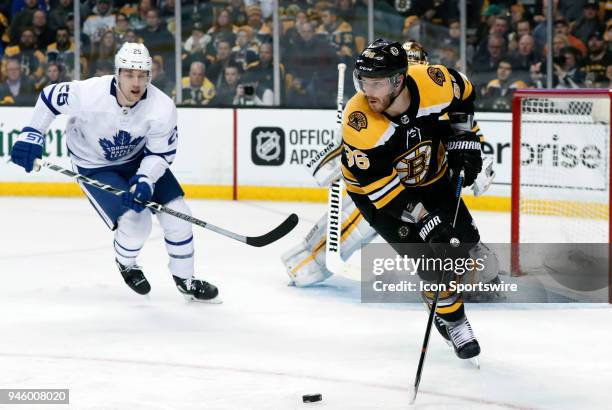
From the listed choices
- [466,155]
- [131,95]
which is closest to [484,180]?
[466,155]

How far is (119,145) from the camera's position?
4.70 metres

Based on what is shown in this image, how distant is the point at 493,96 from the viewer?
796cm

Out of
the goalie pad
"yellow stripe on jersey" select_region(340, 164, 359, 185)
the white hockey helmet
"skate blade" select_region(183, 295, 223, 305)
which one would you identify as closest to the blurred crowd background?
the goalie pad

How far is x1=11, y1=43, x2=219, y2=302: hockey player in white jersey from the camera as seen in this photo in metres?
4.56

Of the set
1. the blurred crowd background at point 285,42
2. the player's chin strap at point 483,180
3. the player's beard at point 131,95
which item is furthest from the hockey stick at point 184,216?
the blurred crowd background at point 285,42

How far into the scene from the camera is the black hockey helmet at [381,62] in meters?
3.50

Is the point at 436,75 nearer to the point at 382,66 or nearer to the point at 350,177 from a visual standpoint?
the point at 382,66

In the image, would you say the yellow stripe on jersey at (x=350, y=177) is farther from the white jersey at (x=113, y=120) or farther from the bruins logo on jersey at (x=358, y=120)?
the white jersey at (x=113, y=120)

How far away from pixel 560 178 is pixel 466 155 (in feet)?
6.25

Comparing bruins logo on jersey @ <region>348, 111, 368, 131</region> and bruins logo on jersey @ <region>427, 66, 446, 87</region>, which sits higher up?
bruins logo on jersey @ <region>427, 66, 446, 87</region>

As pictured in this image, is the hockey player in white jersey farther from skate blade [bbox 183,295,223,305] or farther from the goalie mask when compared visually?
the goalie mask

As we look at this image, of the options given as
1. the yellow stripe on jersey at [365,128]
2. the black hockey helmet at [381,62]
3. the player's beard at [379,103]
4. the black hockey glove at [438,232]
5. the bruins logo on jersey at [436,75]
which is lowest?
the black hockey glove at [438,232]

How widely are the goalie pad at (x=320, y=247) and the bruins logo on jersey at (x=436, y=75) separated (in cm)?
135

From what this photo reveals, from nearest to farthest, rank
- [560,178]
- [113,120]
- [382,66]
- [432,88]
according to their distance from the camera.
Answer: [382,66], [432,88], [113,120], [560,178]
